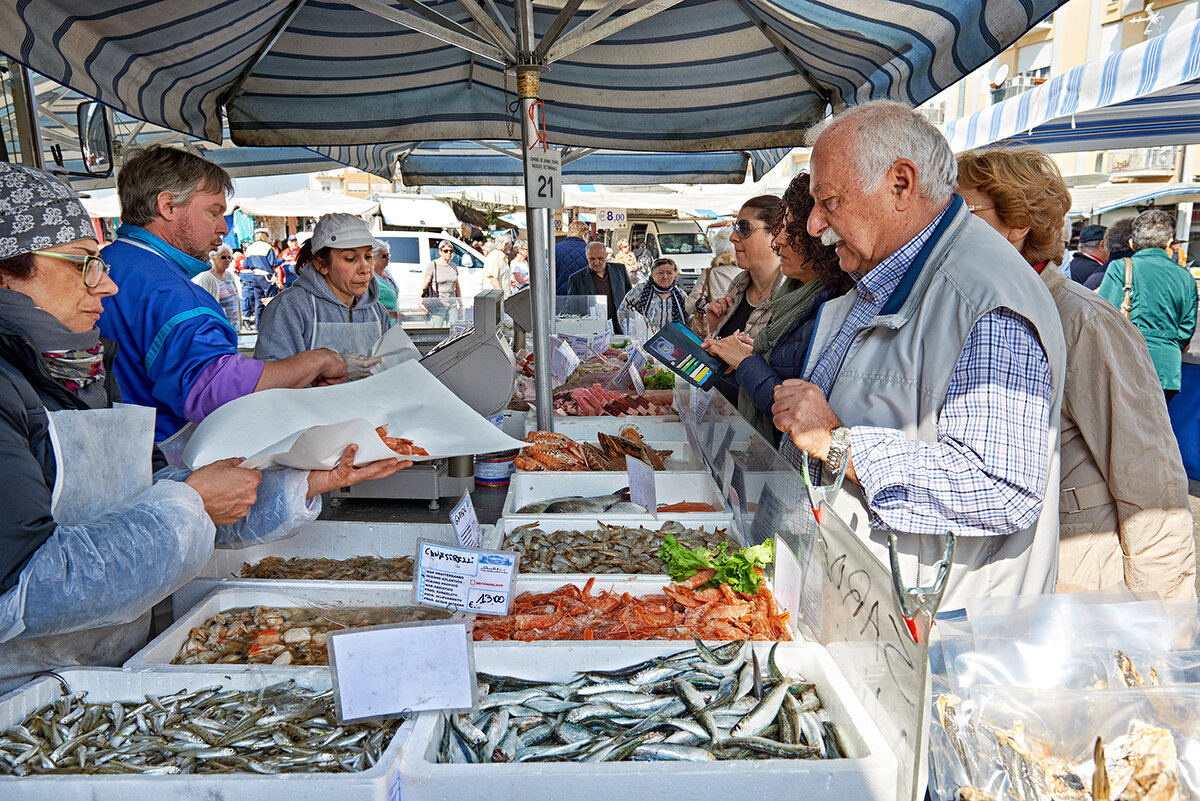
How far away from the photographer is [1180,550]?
2.21 meters

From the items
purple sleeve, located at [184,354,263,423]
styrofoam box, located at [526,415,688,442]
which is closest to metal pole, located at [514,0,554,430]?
styrofoam box, located at [526,415,688,442]

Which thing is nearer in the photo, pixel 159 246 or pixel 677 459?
pixel 159 246

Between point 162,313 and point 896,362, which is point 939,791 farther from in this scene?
point 162,313

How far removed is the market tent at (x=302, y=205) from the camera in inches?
763

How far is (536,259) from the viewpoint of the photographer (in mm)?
3883

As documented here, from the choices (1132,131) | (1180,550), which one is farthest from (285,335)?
(1132,131)

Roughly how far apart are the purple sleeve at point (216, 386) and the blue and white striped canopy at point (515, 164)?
5745 mm

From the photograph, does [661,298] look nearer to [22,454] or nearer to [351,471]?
[351,471]

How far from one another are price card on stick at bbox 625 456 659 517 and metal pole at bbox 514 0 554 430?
1.01m

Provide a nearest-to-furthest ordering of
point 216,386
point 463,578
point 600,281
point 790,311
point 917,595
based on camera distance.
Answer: point 917,595, point 463,578, point 216,386, point 790,311, point 600,281

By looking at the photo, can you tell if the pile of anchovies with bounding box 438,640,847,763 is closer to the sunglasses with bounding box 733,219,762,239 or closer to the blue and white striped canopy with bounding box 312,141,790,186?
the sunglasses with bounding box 733,219,762,239

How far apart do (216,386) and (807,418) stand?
70.0 inches

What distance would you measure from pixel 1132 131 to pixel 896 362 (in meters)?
6.45

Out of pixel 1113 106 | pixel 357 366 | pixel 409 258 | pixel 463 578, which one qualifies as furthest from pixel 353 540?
pixel 409 258
